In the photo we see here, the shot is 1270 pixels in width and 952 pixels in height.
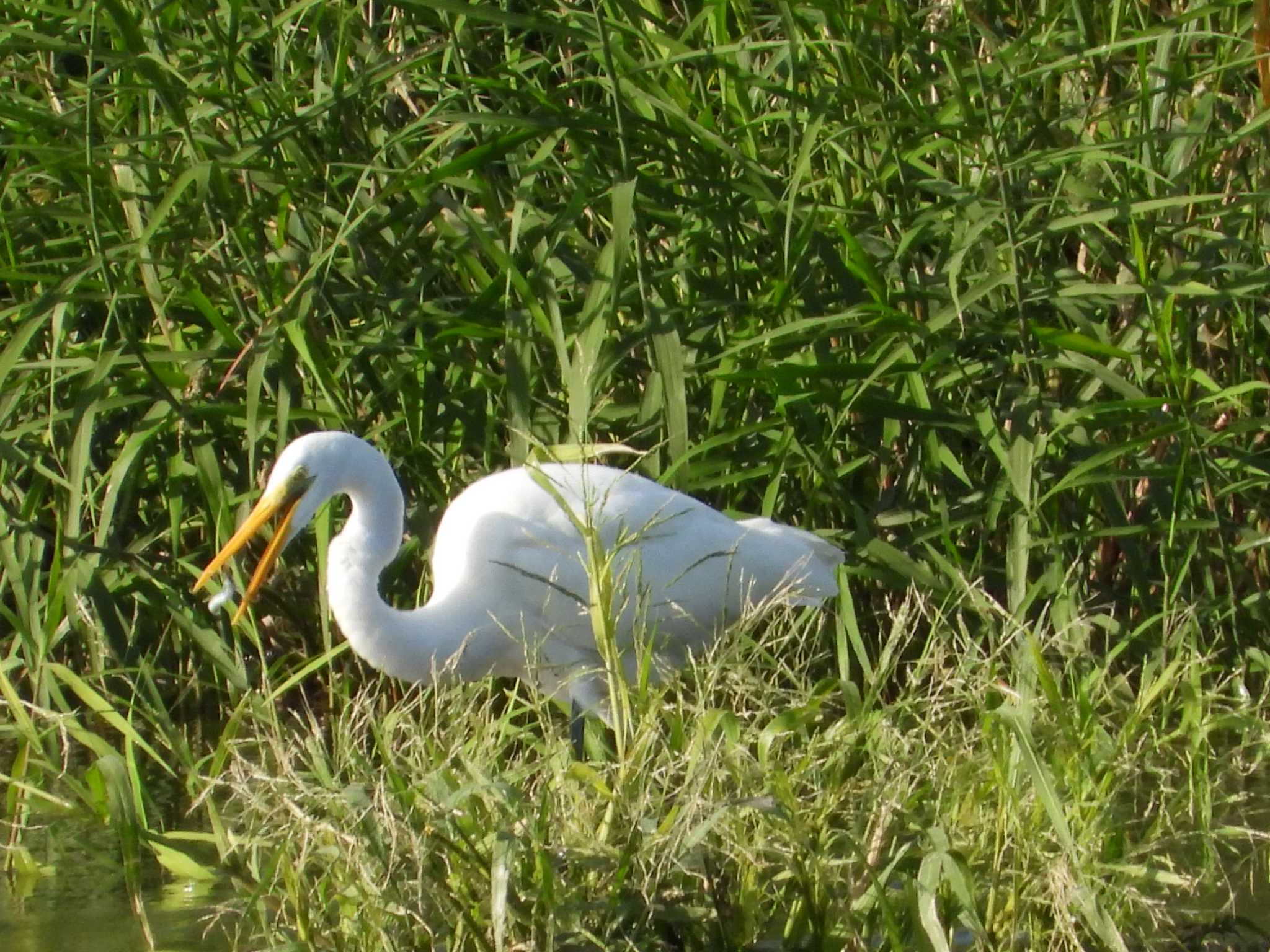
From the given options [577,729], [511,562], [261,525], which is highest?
[261,525]

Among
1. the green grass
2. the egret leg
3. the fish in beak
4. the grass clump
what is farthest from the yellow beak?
the grass clump

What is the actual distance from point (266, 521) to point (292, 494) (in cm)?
7

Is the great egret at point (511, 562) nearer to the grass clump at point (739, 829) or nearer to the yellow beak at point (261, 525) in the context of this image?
the yellow beak at point (261, 525)

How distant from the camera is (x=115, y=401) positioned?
9.92ft

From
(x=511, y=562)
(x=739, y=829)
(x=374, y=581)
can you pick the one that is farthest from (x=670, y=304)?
(x=739, y=829)

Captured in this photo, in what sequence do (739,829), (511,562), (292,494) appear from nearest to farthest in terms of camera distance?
1. (739,829)
2. (292,494)
3. (511,562)

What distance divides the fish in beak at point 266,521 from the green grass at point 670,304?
0.15m

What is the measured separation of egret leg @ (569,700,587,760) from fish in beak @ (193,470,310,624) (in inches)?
20.1

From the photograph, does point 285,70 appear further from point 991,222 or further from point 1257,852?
point 1257,852

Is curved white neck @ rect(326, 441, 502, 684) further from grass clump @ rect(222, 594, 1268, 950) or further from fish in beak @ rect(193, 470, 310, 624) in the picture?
grass clump @ rect(222, 594, 1268, 950)

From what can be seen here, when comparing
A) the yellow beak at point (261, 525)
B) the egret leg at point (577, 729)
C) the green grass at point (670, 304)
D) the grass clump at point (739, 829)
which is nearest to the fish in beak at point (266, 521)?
the yellow beak at point (261, 525)

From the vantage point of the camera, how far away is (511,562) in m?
3.06

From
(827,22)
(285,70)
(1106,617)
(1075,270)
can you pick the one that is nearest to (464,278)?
(285,70)

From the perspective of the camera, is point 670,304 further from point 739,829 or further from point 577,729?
point 739,829
